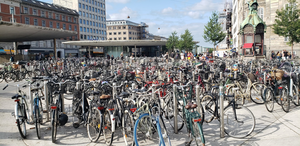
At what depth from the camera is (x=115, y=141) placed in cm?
439

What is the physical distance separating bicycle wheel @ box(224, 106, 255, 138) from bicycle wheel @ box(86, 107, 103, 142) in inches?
94.3

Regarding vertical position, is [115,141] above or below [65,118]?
below

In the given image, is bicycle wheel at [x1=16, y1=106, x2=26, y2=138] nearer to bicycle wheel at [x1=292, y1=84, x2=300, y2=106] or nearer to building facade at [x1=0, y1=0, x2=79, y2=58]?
bicycle wheel at [x1=292, y1=84, x2=300, y2=106]

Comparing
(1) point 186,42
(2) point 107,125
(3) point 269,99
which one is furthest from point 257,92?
(1) point 186,42

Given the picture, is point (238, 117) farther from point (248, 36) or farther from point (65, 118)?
point (248, 36)

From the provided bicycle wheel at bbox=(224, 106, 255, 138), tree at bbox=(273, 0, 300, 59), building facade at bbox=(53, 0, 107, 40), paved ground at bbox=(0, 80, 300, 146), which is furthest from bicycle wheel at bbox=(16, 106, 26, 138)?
building facade at bbox=(53, 0, 107, 40)

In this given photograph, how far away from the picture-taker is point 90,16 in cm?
7788

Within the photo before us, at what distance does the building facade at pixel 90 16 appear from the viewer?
73312 millimetres

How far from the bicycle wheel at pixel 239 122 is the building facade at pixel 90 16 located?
73.3 m

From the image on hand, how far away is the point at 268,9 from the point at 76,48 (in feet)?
165

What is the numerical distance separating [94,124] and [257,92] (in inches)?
187

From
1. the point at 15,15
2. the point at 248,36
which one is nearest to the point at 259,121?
the point at 248,36

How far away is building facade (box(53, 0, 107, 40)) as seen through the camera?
73312 millimetres

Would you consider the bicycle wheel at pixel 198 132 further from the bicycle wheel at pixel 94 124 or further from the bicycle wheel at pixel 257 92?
the bicycle wheel at pixel 257 92
